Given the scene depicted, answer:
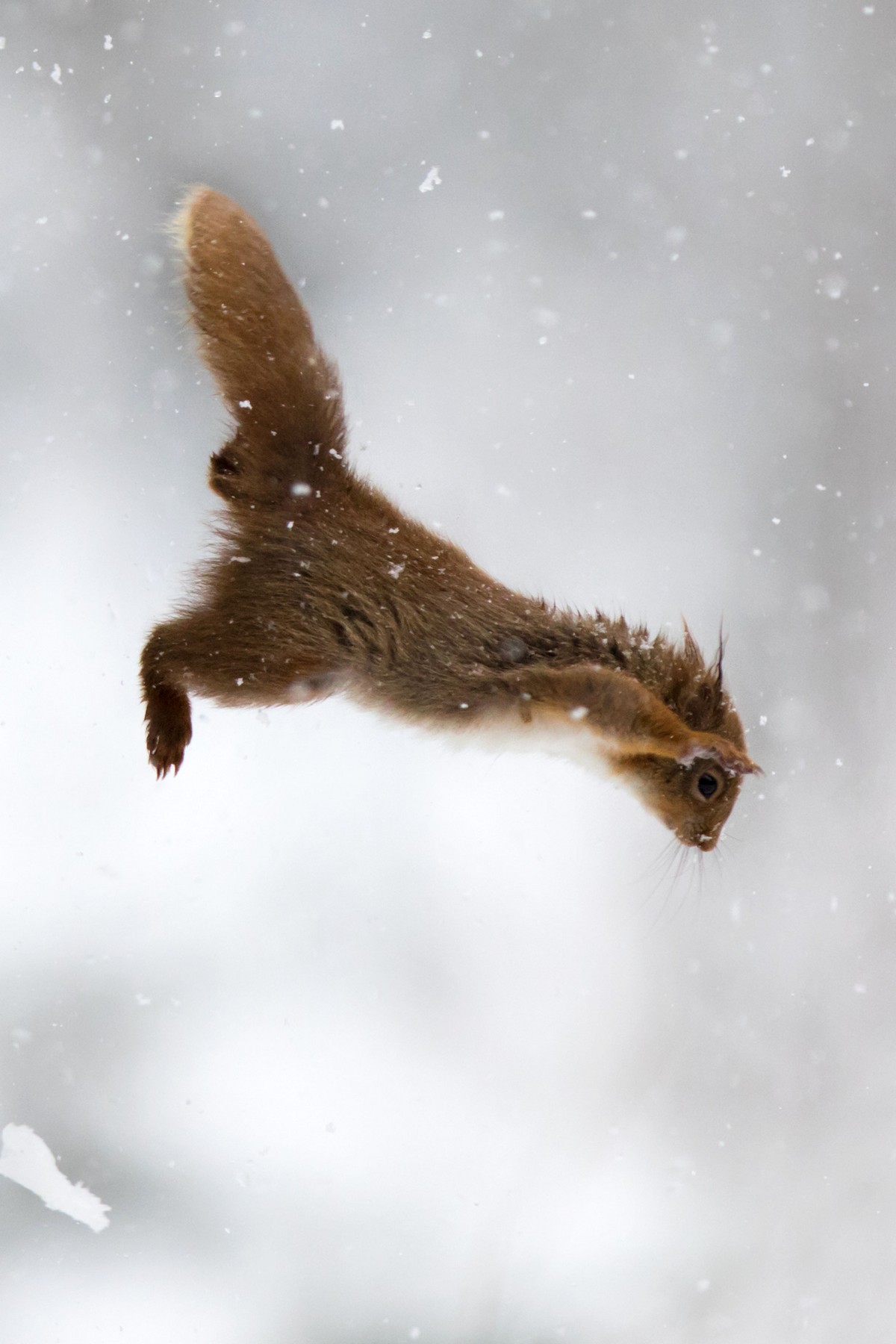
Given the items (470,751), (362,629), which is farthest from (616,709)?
(470,751)

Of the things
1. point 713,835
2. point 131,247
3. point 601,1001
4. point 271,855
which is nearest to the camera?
point 713,835

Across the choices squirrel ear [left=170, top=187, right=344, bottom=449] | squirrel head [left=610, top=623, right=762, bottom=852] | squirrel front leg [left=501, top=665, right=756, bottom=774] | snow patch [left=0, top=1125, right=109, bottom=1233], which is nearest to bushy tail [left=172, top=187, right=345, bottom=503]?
Answer: squirrel ear [left=170, top=187, right=344, bottom=449]

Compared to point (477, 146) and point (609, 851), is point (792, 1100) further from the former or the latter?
point (477, 146)

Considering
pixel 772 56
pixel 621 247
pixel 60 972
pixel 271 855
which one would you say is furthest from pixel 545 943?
pixel 772 56

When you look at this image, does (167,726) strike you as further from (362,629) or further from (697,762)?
(697,762)

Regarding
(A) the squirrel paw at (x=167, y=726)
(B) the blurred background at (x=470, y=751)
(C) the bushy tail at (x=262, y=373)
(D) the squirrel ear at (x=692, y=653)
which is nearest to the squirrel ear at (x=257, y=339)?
(C) the bushy tail at (x=262, y=373)
